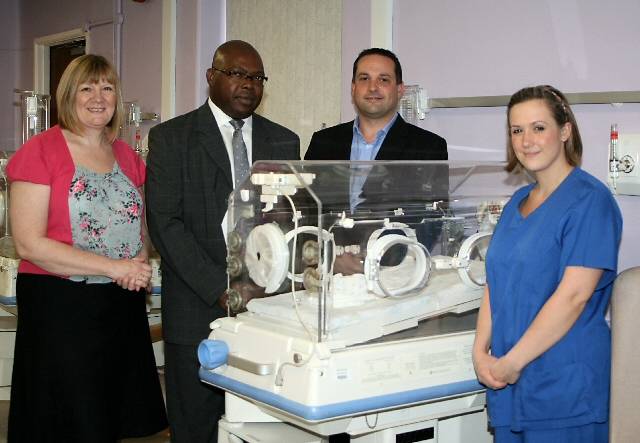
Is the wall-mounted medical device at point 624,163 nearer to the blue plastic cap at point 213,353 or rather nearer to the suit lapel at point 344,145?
the suit lapel at point 344,145

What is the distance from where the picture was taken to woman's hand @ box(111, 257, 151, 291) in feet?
8.24

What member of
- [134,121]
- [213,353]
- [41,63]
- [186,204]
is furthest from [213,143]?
[41,63]

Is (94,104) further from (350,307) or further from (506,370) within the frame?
(506,370)

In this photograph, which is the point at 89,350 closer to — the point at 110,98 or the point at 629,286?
the point at 110,98

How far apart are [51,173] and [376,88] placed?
1.11 m

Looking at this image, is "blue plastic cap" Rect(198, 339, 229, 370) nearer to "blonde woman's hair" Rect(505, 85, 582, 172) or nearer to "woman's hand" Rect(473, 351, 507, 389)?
"woman's hand" Rect(473, 351, 507, 389)

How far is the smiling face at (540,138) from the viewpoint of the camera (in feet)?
6.55

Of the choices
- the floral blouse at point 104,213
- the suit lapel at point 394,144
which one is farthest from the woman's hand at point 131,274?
the suit lapel at point 394,144

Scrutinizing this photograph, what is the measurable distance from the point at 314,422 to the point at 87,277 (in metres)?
1.02

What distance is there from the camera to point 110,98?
8.51 feet

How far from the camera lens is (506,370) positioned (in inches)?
78.0

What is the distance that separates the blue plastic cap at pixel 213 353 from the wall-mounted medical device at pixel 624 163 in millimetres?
1402

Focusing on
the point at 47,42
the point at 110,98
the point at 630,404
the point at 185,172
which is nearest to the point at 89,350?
the point at 185,172

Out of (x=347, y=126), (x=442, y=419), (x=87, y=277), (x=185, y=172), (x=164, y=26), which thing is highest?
(x=164, y=26)
